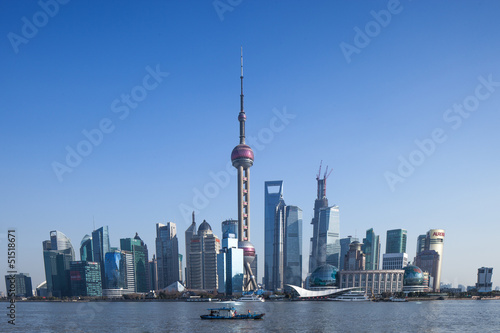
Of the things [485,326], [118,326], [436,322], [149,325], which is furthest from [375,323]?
[118,326]

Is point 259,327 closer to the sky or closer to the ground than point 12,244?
closer to the ground

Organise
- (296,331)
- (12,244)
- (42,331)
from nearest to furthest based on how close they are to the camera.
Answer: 1. (12,244)
2. (296,331)
3. (42,331)

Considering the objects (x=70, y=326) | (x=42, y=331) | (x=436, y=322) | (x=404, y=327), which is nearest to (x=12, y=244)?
(x=42, y=331)

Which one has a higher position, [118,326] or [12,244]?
[12,244]

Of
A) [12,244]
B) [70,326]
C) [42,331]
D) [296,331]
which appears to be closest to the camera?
[12,244]

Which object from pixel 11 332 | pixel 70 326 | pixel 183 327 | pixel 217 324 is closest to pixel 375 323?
pixel 217 324

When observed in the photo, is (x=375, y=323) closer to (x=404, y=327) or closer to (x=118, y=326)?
(x=404, y=327)

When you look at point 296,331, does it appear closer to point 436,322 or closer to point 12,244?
point 436,322

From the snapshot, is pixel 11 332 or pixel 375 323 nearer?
pixel 11 332
